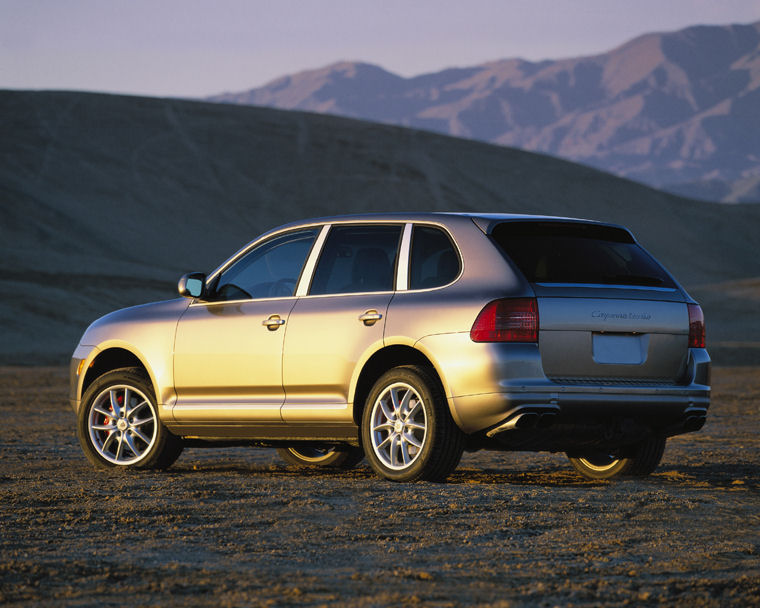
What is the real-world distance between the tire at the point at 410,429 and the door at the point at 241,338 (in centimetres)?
80

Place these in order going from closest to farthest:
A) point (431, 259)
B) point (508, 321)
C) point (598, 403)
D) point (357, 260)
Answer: point (508, 321) < point (598, 403) < point (431, 259) < point (357, 260)

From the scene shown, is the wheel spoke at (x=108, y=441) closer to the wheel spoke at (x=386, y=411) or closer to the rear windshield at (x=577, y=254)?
the wheel spoke at (x=386, y=411)

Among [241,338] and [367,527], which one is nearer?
[367,527]

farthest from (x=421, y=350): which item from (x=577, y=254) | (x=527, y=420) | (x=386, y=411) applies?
(x=577, y=254)

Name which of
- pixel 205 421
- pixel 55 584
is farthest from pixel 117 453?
pixel 55 584

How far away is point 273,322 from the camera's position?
386 inches

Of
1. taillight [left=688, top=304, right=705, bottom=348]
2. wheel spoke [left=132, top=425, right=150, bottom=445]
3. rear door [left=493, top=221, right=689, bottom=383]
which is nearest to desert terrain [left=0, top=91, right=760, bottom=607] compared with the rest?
wheel spoke [left=132, top=425, right=150, bottom=445]

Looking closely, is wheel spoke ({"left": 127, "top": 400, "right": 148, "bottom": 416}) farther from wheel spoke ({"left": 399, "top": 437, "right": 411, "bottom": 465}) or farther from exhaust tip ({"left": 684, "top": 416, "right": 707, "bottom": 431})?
exhaust tip ({"left": 684, "top": 416, "right": 707, "bottom": 431})

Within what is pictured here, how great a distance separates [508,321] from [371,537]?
1.92 meters

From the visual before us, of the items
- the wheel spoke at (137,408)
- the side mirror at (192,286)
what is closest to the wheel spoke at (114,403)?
the wheel spoke at (137,408)

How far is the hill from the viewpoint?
237 ft

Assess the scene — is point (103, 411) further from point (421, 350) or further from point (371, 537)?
point (371, 537)

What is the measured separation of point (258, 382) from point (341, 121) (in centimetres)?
9809

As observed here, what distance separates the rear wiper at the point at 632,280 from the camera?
9.16 metres
